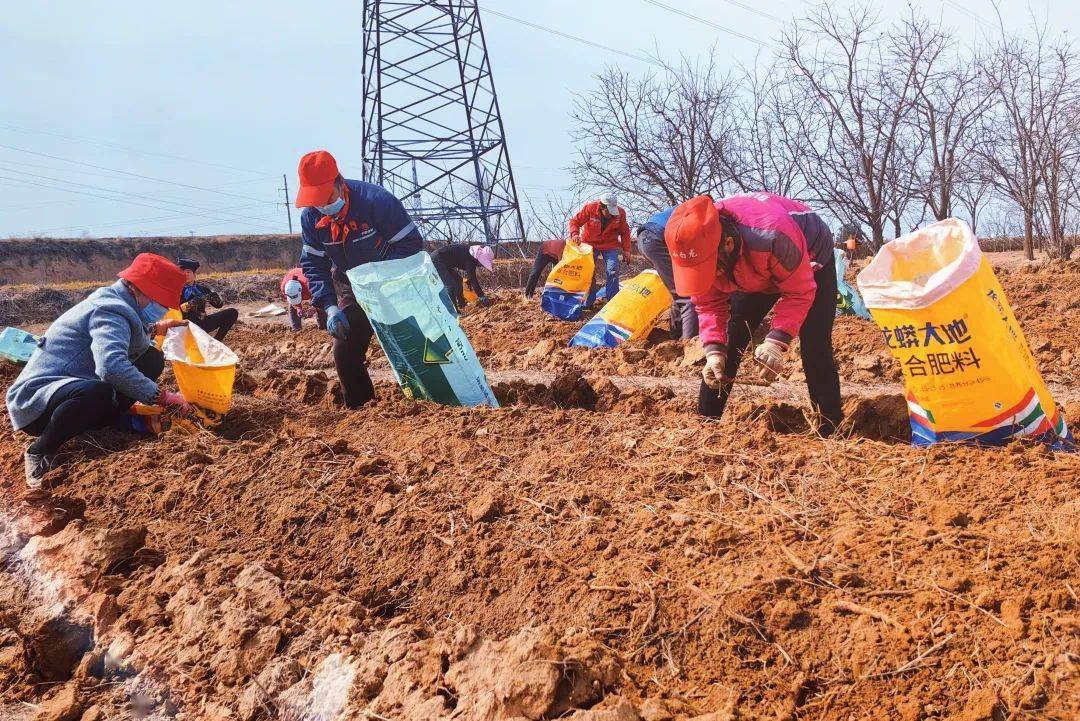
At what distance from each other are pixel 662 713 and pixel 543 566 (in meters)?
0.76

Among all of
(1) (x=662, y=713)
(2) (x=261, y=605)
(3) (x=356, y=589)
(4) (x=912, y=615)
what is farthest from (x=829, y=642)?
(2) (x=261, y=605)

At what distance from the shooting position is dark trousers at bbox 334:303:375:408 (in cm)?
464

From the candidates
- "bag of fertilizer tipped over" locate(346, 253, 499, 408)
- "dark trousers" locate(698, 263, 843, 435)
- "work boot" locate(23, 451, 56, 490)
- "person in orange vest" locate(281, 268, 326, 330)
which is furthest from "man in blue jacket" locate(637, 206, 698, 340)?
"person in orange vest" locate(281, 268, 326, 330)

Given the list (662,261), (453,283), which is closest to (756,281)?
(662,261)

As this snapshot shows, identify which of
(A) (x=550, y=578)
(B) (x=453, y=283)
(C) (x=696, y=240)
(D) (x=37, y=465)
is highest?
(C) (x=696, y=240)

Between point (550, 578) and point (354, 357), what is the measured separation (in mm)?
2792

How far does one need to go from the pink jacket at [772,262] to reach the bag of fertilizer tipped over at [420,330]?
5.02 feet

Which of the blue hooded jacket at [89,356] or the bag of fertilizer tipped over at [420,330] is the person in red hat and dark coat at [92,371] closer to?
the blue hooded jacket at [89,356]

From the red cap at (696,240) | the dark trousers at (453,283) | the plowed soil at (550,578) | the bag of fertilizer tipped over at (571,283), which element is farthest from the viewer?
the dark trousers at (453,283)

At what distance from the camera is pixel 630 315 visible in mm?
6855

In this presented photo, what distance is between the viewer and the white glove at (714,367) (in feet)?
11.2

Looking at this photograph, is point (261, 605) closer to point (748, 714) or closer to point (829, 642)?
point (748, 714)

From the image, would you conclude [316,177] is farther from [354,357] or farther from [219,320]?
[219,320]

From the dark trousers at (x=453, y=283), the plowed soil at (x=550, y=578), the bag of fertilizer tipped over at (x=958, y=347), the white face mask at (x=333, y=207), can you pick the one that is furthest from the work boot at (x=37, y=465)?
the dark trousers at (x=453, y=283)
